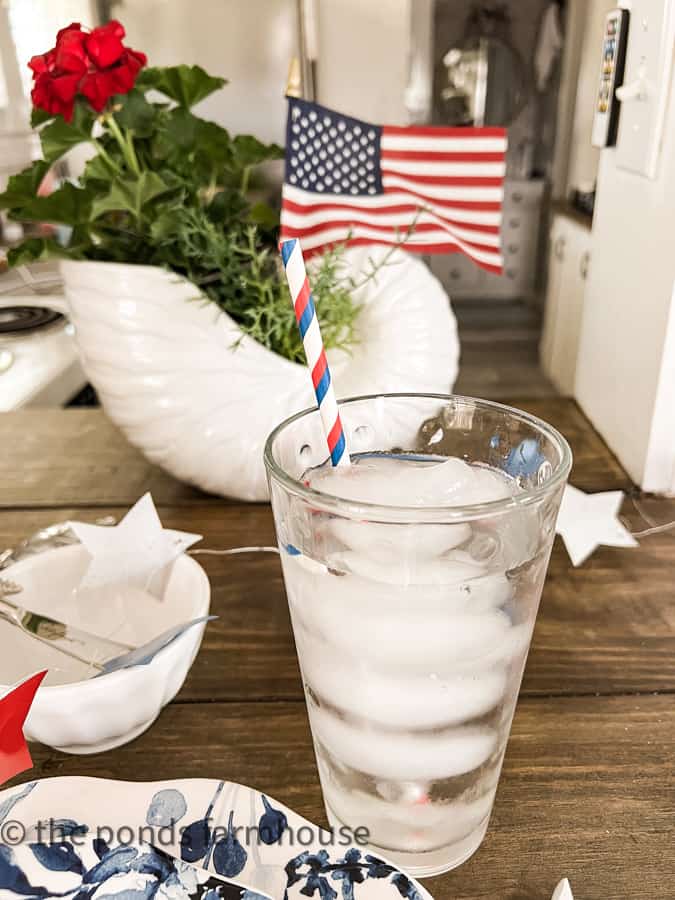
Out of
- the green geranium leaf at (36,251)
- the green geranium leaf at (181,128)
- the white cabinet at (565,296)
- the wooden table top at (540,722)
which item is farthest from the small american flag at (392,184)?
the white cabinet at (565,296)

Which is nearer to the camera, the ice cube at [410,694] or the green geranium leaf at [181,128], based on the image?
the ice cube at [410,694]

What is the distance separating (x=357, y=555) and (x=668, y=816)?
0.78ft

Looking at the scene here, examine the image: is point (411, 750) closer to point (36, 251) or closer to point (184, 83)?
point (36, 251)

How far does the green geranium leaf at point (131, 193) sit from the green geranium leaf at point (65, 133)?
0.08 m

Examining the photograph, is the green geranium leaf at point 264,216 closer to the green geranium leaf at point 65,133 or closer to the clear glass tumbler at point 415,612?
the green geranium leaf at point 65,133

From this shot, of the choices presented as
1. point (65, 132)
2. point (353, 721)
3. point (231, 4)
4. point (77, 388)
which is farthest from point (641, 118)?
point (231, 4)

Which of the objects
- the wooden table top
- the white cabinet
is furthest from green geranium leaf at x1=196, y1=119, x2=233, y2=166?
the white cabinet

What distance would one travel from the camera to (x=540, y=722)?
465 millimetres

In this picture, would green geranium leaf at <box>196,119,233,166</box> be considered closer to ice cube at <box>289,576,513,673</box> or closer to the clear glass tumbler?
the clear glass tumbler

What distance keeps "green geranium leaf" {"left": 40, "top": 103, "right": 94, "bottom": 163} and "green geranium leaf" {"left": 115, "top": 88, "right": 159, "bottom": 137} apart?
0.10 feet

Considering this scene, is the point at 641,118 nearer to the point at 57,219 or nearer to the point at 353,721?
the point at 57,219

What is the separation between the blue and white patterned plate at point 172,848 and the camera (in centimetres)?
32

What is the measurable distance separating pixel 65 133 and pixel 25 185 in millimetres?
61

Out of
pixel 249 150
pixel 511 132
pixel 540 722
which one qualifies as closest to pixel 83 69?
pixel 249 150
